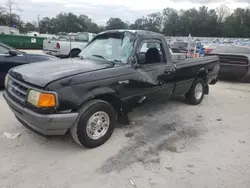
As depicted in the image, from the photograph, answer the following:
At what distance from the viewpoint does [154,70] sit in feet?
13.5

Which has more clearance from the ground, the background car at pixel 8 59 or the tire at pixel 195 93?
the background car at pixel 8 59

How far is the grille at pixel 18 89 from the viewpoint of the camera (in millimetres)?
3016

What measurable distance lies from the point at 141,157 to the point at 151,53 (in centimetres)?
205

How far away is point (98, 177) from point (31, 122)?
1163mm

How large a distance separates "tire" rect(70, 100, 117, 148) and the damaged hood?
0.52 meters

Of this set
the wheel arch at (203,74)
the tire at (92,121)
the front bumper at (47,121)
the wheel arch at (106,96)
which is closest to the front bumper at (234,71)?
the wheel arch at (203,74)

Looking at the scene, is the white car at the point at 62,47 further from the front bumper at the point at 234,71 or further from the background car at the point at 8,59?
the front bumper at the point at 234,71

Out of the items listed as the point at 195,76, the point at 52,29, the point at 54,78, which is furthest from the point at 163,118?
the point at 52,29

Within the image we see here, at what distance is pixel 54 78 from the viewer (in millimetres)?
2842

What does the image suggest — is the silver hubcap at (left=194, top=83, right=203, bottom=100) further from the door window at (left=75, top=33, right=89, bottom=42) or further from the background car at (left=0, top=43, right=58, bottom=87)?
the door window at (left=75, top=33, right=89, bottom=42)

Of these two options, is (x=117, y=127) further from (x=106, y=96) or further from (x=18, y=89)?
→ (x=18, y=89)

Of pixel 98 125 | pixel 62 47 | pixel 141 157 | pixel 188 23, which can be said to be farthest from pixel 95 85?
pixel 188 23

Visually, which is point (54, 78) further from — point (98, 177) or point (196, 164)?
point (196, 164)

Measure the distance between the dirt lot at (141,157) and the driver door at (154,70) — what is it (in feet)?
2.21
